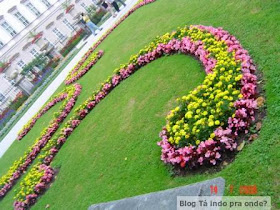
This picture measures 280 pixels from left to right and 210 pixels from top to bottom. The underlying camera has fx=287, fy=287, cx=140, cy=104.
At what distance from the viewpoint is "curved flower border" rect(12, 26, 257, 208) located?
14.0 ft

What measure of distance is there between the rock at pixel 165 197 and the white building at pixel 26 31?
27617 mm

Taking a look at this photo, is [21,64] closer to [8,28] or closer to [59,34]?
[8,28]

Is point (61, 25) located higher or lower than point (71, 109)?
higher

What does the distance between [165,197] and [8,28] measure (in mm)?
32763

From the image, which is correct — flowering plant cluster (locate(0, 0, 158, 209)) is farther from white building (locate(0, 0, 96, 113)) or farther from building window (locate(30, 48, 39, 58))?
building window (locate(30, 48, 39, 58))

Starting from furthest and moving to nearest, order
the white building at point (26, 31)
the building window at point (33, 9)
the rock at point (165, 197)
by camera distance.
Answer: the building window at point (33, 9) < the white building at point (26, 31) < the rock at point (165, 197)

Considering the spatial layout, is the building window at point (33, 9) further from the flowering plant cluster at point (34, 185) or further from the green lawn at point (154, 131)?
the flowering plant cluster at point (34, 185)

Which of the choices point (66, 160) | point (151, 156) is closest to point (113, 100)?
point (66, 160)

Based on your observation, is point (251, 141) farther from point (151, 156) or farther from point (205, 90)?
point (151, 156)

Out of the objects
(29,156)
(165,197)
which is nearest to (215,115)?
(165,197)

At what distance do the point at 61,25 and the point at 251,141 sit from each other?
3491 cm

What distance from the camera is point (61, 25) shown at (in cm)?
3553

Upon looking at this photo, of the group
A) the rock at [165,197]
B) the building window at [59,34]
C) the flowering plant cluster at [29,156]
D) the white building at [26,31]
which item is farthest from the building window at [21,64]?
the rock at [165,197]

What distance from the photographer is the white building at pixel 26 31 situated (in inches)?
1190
